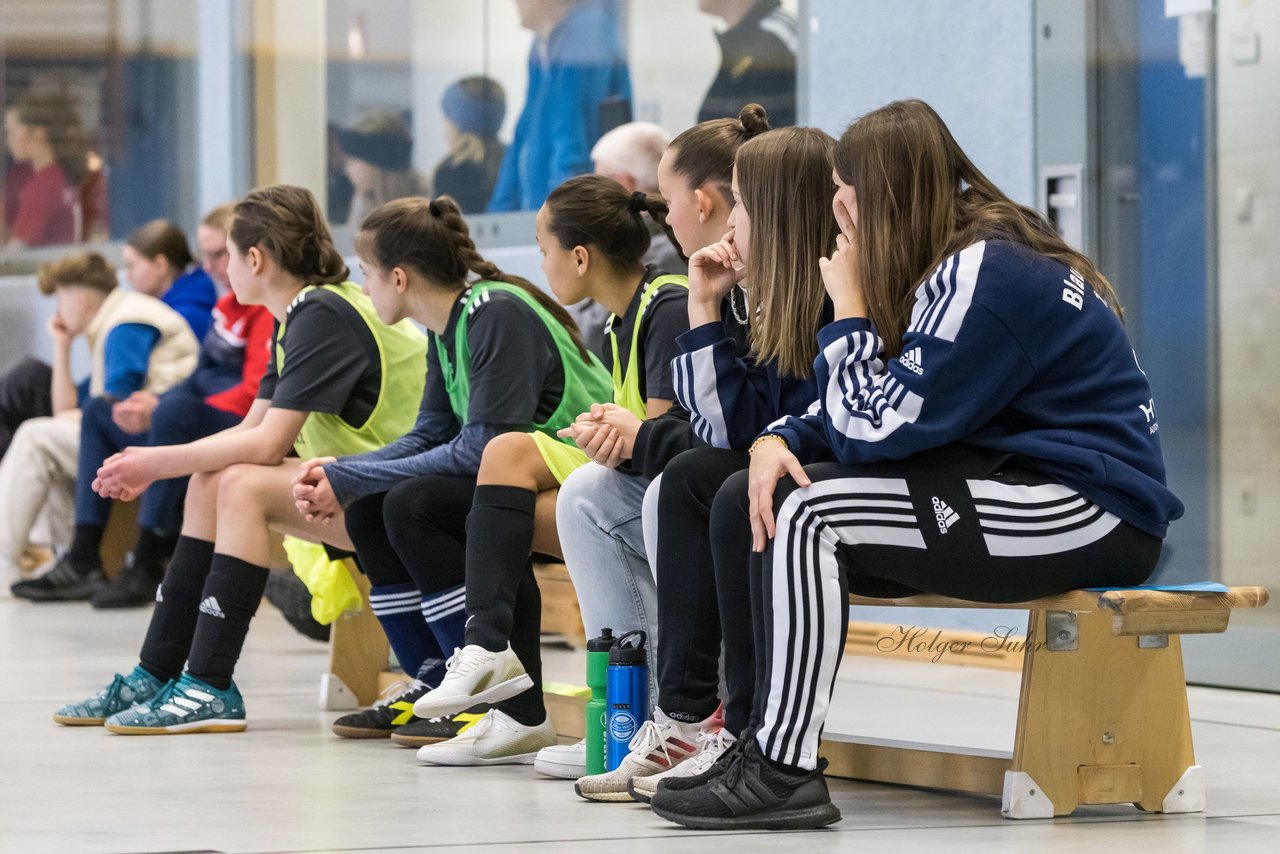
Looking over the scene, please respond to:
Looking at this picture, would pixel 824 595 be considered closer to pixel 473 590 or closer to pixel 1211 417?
pixel 473 590

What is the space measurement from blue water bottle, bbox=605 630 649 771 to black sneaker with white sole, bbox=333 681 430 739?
2.71 feet

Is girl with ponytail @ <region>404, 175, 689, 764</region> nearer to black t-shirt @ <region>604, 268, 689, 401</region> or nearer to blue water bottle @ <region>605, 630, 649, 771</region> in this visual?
black t-shirt @ <region>604, 268, 689, 401</region>

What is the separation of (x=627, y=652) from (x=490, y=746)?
18.6 inches

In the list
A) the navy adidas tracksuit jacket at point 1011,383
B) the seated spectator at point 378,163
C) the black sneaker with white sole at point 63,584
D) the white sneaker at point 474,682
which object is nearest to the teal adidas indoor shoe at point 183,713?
the white sneaker at point 474,682

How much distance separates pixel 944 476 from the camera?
102 inches

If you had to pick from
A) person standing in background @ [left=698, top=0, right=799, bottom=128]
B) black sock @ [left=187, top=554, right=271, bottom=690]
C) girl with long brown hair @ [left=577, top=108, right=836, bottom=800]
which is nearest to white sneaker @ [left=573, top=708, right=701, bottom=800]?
girl with long brown hair @ [left=577, top=108, right=836, bottom=800]

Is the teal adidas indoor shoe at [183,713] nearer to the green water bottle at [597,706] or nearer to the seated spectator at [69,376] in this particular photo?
the green water bottle at [597,706]

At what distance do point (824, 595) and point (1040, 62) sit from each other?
260cm

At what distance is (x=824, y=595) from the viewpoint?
2.55m

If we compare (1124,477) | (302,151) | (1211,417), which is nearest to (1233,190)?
(1211,417)

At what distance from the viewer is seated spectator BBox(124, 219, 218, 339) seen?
7102 mm

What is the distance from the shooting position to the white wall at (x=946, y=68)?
15.8 feet

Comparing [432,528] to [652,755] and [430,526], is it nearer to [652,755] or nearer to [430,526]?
[430,526]

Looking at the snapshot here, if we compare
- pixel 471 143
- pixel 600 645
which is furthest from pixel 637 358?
pixel 471 143
